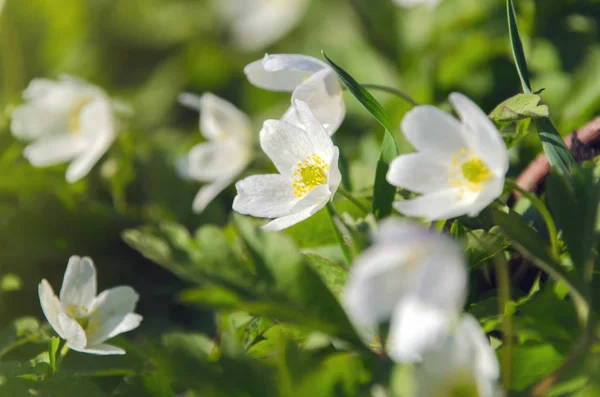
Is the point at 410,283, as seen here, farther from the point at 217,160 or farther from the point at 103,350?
the point at 217,160

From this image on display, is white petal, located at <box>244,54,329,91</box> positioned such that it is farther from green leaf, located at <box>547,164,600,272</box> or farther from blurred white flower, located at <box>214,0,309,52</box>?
blurred white flower, located at <box>214,0,309,52</box>

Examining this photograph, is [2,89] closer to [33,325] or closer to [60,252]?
[60,252]

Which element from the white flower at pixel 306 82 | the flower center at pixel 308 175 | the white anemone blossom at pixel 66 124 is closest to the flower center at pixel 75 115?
the white anemone blossom at pixel 66 124

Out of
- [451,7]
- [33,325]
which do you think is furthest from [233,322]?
[451,7]

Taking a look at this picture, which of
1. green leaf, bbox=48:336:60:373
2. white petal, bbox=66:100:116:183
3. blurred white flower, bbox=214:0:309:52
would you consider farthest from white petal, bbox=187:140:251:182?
blurred white flower, bbox=214:0:309:52

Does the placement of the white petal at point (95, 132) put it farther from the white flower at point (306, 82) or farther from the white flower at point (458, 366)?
the white flower at point (458, 366)
